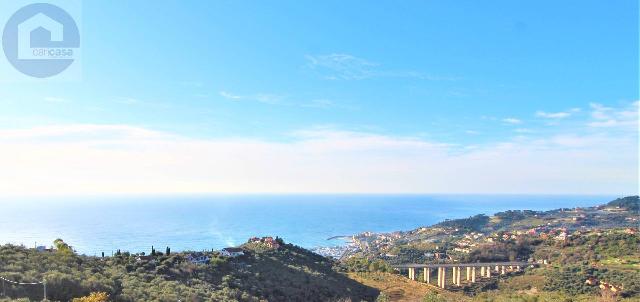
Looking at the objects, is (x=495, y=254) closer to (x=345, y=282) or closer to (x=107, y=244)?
(x=345, y=282)

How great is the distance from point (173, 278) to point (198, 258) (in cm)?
868

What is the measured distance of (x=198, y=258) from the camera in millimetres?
35969

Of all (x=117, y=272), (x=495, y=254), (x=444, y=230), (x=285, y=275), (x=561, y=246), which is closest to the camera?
(x=117, y=272)

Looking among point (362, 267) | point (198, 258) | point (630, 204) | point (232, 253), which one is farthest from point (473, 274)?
point (630, 204)

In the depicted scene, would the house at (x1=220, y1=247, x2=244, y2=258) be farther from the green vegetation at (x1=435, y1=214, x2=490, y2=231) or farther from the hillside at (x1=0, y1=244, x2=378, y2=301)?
the green vegetation at (x1=435, y1=214, x2=490, y2=231)

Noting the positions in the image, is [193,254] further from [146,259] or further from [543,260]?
[543,260]

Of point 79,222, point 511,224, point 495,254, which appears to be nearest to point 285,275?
point 495,254

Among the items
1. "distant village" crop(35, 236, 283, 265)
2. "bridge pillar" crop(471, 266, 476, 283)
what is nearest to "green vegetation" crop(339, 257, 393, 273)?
"distant village" crop(35, 236, 283, 265)

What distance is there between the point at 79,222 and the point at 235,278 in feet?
630

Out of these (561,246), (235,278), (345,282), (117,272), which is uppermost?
(117,272)

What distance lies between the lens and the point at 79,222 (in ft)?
627

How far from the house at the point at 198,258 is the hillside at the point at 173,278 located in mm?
717

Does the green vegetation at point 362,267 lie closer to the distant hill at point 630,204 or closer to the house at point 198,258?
the house at point 198,258

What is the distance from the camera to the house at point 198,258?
113 feet
